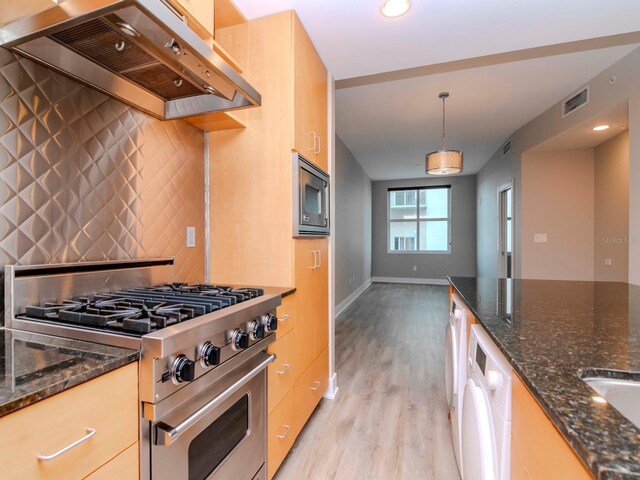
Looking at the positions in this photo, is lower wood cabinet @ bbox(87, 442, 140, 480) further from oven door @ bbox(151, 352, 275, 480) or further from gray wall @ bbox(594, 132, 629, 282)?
gray wall @ bbox(594, 132, 629, 282)

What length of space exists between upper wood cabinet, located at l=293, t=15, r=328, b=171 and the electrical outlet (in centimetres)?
74

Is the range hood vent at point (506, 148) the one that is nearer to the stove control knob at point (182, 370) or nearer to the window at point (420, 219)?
the window at point (420, 219)

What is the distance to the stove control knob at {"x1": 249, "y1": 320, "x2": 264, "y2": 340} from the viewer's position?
1172 millimetres

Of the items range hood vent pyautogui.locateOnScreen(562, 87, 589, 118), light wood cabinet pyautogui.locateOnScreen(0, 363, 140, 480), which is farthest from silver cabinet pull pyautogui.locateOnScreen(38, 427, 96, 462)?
range hood vent pyautogui.locateOnScreen(562, 87, 589, 118)

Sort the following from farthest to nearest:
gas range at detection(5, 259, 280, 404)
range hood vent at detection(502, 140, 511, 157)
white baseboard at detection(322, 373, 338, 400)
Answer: range hood vent at detection(502, 140, 511, 157) < white baseboard at detection(322, 373, 338, 400) < gas range at detection(5, 259, 280, 404)

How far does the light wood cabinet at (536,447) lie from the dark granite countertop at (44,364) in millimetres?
885

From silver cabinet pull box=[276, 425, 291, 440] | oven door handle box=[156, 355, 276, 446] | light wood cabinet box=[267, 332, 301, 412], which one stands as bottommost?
silver cabinet pull box=[276, 425, 291, 440]

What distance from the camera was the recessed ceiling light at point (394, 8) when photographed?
1.63m

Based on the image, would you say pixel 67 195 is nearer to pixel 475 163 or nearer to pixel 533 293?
pixel 533 293

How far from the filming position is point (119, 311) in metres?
0.96

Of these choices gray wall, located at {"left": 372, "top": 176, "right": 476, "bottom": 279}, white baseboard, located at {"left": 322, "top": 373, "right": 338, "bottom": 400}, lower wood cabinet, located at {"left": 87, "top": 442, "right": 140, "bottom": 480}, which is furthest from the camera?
gray wall, located at {"left": 372, "top": 176, "right": 476, "bottom": 279}

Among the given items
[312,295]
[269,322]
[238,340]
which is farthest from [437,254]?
[238,340]

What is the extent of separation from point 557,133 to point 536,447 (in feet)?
12.9

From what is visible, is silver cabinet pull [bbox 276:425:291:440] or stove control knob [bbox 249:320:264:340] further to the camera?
silver cabinet pull [bbox 276:425:291:440]
